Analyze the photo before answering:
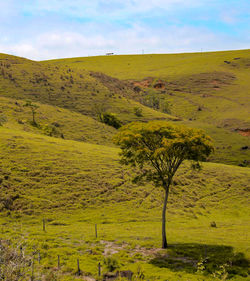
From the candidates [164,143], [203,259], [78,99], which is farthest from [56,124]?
[203,259]

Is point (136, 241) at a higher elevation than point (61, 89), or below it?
below

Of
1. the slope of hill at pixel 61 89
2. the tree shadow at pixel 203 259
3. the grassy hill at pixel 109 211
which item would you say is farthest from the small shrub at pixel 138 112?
the tree shadow at pixel 203 259

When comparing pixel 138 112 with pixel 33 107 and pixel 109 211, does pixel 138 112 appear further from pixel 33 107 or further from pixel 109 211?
pixel 109 211

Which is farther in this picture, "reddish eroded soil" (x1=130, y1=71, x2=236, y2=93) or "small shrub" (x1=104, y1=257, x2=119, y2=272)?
"reddish eroded soil" (x1=130, y1=71, x2=236, y2=93)

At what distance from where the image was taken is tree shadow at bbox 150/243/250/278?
21844 mm

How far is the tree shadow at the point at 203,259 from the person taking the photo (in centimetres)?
2184

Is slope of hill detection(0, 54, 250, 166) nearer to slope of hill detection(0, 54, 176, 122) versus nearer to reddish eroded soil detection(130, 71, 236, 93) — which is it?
slope of hill detection(0, 54, 176, 122)

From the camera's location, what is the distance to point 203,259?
76.3 ft

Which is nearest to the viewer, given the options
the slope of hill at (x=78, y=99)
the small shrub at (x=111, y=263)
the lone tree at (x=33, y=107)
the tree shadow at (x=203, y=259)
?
the small shrub at (x=111, y=263)

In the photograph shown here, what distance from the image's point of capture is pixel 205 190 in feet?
175

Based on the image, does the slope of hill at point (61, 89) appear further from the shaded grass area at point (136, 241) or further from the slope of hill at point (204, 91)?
the shaded grass area at point (136, 241)

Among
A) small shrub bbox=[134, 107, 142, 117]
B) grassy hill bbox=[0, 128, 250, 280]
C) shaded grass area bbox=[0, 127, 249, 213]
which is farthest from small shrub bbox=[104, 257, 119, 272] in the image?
small shrub bbox=[134, 107, 142, 117]

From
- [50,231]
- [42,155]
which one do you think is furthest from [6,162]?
[50,231]

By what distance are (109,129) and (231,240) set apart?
209 feet
